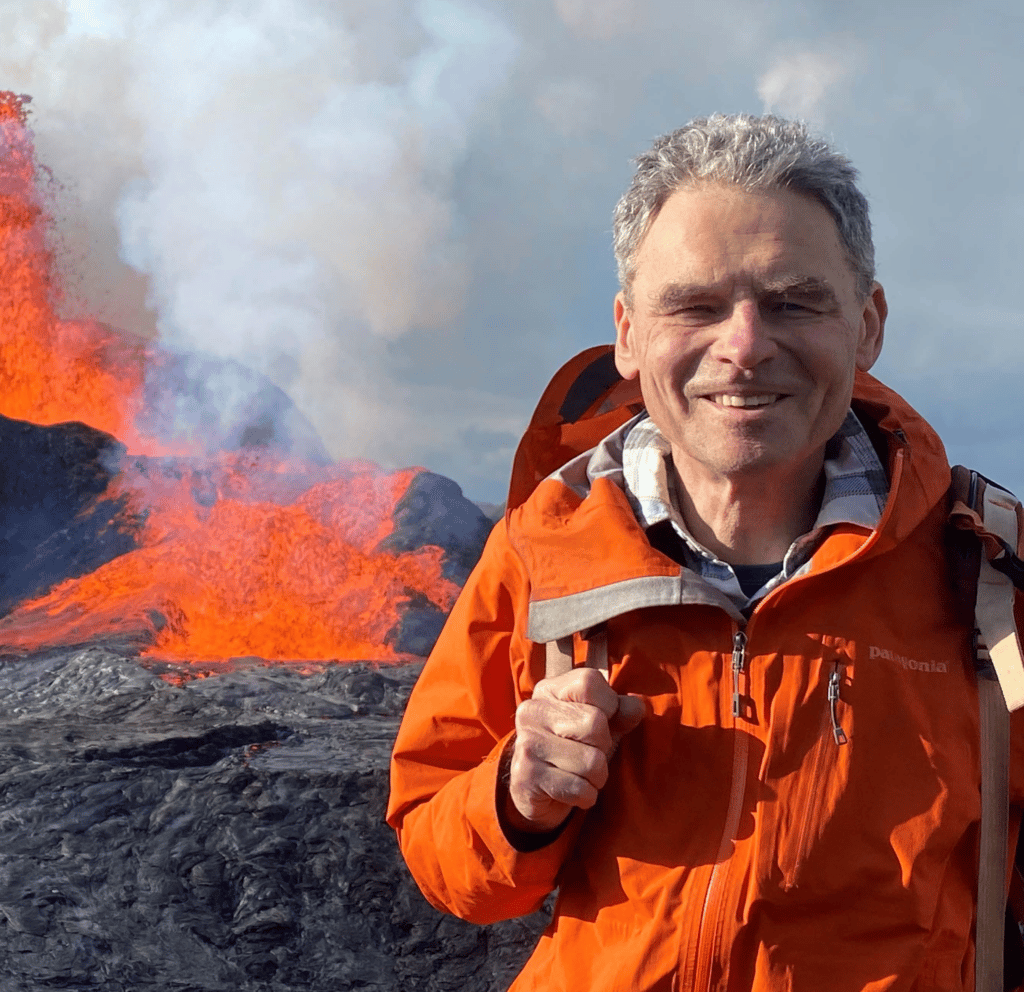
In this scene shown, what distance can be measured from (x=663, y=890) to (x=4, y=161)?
18319mm

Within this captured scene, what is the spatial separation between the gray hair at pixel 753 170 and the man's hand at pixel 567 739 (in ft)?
3.23

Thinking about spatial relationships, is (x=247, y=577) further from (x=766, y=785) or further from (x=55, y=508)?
(x=766, y=785)

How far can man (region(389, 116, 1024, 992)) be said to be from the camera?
2.04 m

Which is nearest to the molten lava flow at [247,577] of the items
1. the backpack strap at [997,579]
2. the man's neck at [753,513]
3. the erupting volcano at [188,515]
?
the erupting volcano at [188,515]

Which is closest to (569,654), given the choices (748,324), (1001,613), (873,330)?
(748,324)

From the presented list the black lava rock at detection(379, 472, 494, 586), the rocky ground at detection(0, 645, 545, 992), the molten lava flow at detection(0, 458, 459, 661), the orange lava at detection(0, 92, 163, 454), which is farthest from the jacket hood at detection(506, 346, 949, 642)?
the orange lava at detection(0, 92, 163, 454)

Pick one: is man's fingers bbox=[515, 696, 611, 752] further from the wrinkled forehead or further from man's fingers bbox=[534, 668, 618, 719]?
the wrinkled forehead

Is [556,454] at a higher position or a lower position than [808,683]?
higher

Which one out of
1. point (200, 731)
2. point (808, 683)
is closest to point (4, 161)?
point (200, 731)

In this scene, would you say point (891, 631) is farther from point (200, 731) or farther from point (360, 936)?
point (200, 731)

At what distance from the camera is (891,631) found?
2.18 metres

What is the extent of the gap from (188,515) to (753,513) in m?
10.7

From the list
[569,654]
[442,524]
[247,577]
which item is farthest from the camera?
[442,524]

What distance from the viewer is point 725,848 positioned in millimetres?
2053
